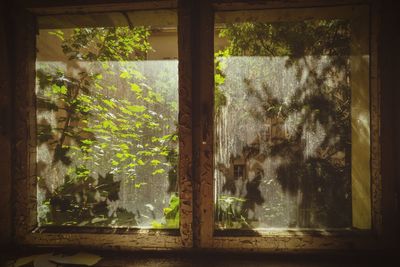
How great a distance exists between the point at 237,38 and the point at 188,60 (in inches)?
12.9

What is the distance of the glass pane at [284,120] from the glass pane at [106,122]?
33cm

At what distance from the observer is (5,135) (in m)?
1.40

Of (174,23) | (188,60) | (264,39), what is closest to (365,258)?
(264,39)

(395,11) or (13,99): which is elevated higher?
(395,11)

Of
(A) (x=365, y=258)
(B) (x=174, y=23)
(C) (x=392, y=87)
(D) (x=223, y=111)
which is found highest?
(B) (x=174, y=23)

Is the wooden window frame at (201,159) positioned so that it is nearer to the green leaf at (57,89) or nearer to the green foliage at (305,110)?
the green foliage at (305,110)

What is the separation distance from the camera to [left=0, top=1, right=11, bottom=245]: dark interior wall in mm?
1384

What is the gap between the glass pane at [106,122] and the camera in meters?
1.41

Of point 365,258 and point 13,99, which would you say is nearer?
point 365,258

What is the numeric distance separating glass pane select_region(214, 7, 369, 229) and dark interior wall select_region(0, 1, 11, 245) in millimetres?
1258

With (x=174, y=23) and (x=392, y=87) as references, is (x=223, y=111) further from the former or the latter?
(x=392, y=87)

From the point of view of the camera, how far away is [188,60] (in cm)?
132

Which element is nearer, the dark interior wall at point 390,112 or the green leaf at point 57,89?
the dark interior wall at point 390,112

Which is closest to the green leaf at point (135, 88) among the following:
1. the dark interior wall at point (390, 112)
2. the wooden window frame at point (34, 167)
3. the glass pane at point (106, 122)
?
the glass pane at point (106, 122)
